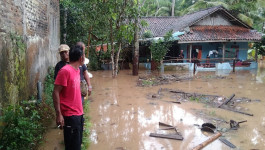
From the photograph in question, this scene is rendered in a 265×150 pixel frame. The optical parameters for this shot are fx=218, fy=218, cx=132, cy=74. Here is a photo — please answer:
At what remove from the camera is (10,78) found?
423 centimetres

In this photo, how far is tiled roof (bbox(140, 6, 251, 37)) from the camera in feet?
57.8

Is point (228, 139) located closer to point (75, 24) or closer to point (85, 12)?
point (85, 12)

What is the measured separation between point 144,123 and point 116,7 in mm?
7001

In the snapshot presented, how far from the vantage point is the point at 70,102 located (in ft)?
9.16

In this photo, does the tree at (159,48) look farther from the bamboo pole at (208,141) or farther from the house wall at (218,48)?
the bamboo pole at (208,141)

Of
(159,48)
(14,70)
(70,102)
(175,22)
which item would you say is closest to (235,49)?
(175,22)

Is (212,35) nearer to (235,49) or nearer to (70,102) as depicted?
(235,49)

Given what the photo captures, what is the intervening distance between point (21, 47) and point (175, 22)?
58.2 feet

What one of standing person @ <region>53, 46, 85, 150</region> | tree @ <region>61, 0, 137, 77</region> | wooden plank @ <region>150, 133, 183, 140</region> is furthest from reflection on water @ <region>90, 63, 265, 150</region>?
tree @ <region>61, 0, 137, 77</region>

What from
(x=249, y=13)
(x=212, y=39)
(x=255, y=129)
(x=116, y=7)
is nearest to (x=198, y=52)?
(x=212, y=39)

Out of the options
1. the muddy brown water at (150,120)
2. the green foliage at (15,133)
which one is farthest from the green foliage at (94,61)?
the green foliage at (15,133)

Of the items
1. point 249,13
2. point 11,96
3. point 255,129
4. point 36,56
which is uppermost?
point 249,13

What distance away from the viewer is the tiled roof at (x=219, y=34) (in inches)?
651

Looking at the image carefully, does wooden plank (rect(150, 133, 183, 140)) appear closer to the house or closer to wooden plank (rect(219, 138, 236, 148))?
wooden plank (rect(219, 138, 236, 148))
